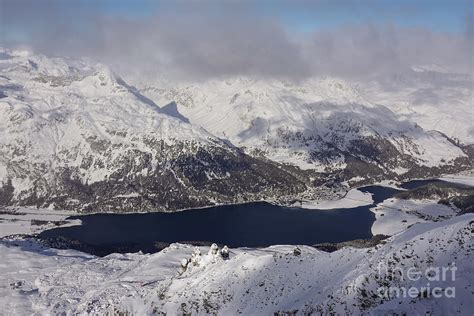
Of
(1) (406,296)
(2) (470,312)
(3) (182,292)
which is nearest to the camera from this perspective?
(2) (470,312)

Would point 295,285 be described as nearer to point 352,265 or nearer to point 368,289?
point 352,265

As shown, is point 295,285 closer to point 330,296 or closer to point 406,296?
point 330,296

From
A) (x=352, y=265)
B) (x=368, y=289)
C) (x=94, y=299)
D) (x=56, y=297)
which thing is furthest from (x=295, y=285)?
(x=56, y=297)

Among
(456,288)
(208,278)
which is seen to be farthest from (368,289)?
(208,278)

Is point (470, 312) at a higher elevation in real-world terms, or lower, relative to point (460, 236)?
lower

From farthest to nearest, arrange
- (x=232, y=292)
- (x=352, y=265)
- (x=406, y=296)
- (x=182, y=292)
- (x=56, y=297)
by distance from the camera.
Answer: (x=56, y=297) < (x=182, y=292) < (x=232, y=292) < (x=352, y=265) < (x=406, y=296)

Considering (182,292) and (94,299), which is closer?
(182,292)

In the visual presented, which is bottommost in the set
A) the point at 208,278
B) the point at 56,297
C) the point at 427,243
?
the point at 56,297
